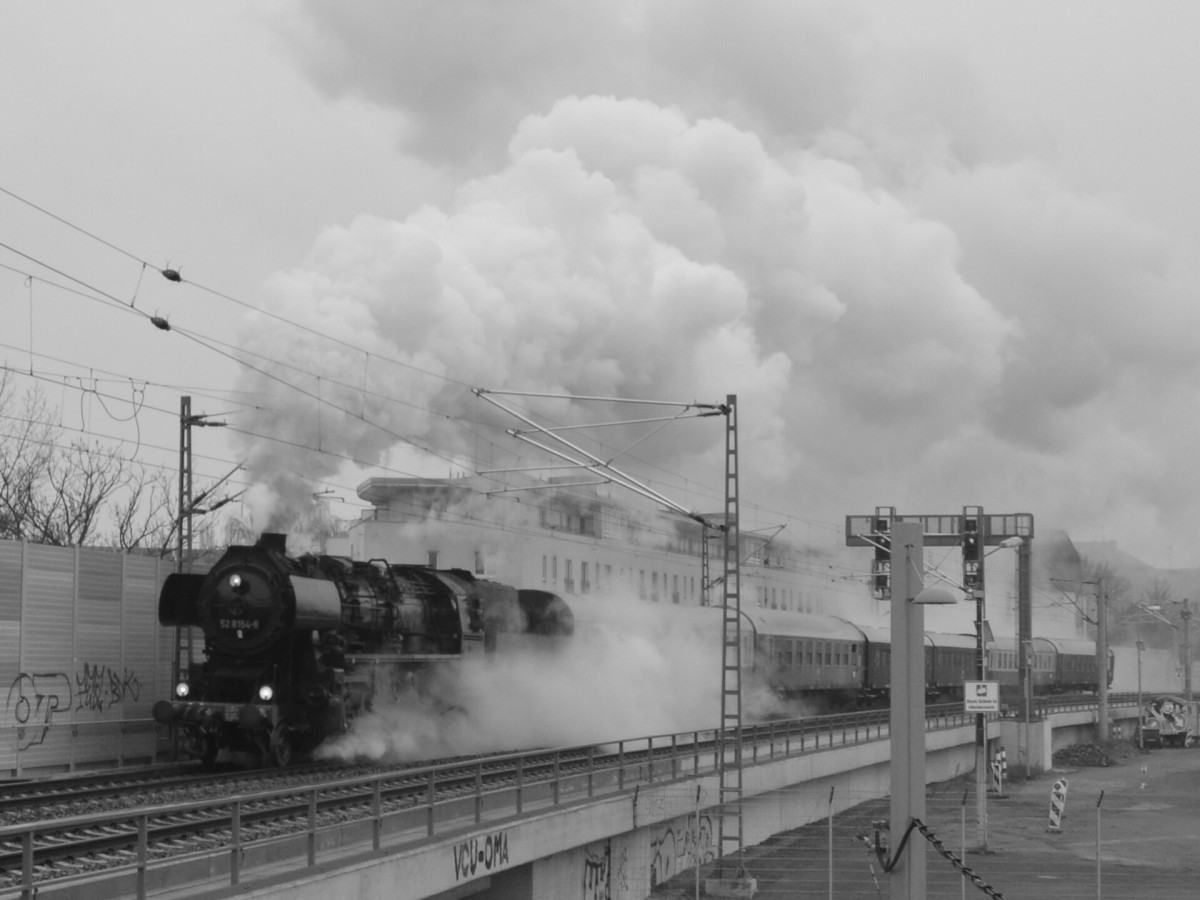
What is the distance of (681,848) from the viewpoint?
73.3ft

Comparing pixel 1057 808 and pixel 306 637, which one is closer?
pixel 306 637

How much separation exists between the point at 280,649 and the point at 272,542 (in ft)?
5.68

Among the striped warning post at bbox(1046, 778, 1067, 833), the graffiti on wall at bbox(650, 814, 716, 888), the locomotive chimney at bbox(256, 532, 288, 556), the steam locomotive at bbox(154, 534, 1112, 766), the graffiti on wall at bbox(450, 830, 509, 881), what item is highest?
the locomotive chimney at bbox(256, 532, 288, 556)

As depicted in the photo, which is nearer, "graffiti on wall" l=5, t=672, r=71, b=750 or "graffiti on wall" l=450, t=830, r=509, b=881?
"graffiti on wall" l=450, t=830, r=509, b=881

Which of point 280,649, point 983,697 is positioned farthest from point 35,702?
point 983,697

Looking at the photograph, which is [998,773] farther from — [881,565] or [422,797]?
[422,797]

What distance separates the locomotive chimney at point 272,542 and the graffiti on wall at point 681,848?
7.56 meters

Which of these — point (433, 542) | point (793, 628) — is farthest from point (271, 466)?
point (793, 628)

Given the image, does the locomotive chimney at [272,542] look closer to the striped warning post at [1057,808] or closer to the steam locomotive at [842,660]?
the steam locomotive at [842,660]

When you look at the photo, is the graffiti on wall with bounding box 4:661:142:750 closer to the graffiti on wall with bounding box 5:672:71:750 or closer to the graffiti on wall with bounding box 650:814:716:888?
the graffiti on wall with bounding box 5:672:71:750

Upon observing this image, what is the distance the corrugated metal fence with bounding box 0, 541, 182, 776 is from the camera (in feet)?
75.7

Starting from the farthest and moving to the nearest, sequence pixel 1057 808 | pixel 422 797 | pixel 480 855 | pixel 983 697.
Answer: pixel 1057 808, pixel 983 697, pixel 422 797, pixel 480 855

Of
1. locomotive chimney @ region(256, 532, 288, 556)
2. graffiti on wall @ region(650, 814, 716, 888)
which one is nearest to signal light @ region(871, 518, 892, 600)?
graffiti on wall @ region(650, 814, 716, 888)

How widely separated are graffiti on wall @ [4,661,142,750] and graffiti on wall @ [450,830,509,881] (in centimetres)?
1084
